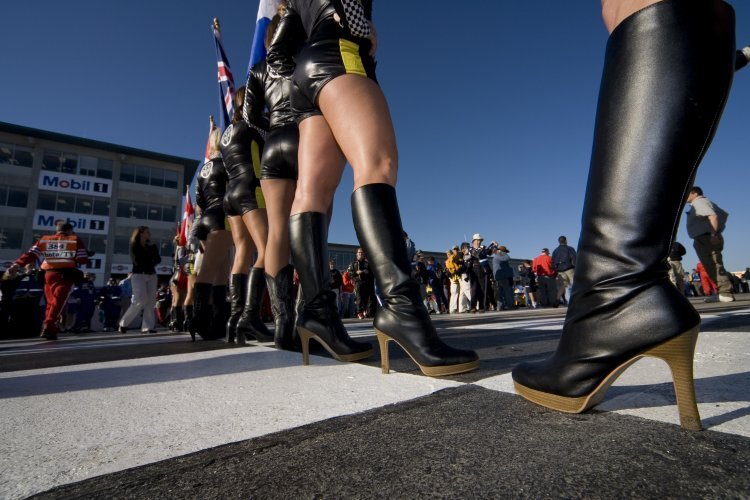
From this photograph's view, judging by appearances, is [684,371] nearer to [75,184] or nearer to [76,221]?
[76,221]

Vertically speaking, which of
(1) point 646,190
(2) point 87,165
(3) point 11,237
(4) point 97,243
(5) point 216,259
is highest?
(2) point 87,165

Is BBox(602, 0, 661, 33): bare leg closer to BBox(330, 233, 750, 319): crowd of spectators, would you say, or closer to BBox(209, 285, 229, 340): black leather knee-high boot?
BBox(209, 285, 229, 340): black leather knee-high boot

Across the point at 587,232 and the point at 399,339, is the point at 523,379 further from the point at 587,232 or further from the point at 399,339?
the point at 399,339

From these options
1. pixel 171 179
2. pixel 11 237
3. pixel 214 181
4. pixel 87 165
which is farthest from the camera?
pixel 171 179

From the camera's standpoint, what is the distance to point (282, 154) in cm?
203

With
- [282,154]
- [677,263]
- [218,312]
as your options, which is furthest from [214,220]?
[677,263]

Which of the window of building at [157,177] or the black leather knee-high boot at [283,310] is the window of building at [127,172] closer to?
the window of building at [157,177]

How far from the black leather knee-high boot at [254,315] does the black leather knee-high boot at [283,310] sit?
361mm

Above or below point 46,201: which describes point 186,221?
below

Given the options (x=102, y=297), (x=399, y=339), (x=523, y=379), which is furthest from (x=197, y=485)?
(x=102, y=297)

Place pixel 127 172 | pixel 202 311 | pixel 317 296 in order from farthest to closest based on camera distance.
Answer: pixel 127 172
pixel 202 311
pixel 317 296

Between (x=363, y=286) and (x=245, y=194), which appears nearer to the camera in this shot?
(x=245, y=194)

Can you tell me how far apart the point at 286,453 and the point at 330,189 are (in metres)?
A: 1.28

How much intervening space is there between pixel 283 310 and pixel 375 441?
1.40 meters
